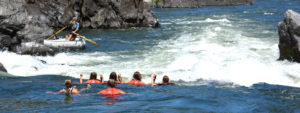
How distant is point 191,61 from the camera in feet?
59.4

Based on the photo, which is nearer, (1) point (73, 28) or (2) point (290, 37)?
(2) point (290, 37)

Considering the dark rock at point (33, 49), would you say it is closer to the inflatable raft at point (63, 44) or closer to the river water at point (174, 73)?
the river water at point (174, 73)

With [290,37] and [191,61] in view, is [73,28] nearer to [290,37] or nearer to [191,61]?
[191,61]

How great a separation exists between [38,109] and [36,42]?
500 inches

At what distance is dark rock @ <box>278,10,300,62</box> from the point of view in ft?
48.2

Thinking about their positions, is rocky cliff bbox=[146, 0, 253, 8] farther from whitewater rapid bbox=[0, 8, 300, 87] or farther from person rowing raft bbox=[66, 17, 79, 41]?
person rowing raft bbox=[66, 17, 79, 41]

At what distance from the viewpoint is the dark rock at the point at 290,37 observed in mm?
14688

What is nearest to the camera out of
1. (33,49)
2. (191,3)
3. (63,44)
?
(33,49)

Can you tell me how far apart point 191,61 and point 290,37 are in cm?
477

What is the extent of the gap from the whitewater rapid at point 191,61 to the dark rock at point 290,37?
1.17ft

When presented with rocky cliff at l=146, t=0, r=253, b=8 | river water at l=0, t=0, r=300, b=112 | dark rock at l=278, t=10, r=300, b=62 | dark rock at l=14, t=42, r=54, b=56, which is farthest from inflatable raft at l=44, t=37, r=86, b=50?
rocky cliff at l=146, t=0, r=253, b=8

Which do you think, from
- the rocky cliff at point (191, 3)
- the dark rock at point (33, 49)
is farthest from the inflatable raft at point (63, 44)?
the rocky cliff at point (191, 3)

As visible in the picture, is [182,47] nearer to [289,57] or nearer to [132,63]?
[132,63]

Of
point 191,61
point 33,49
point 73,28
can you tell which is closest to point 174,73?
point 191,61
